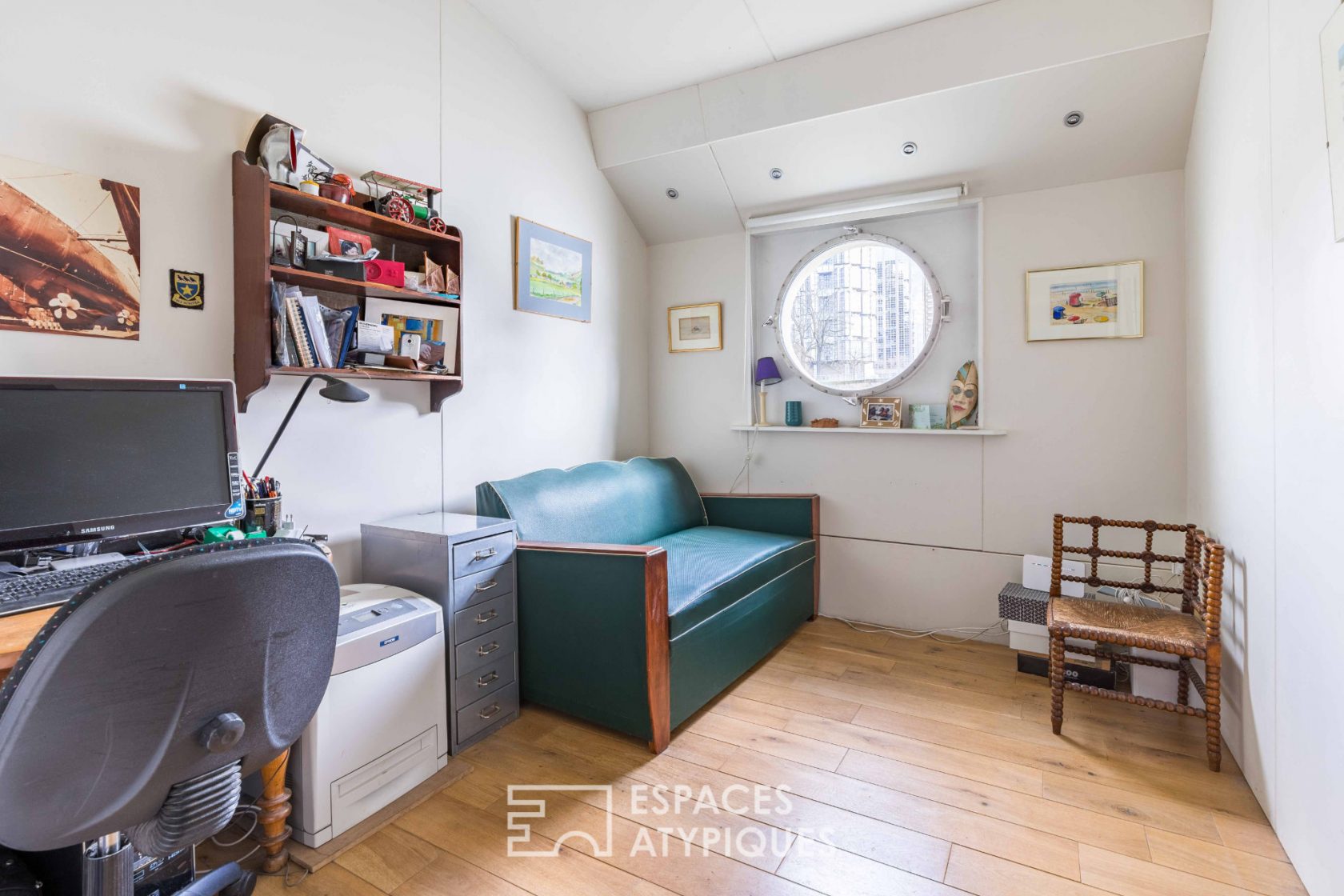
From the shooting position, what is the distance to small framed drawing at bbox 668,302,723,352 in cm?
403

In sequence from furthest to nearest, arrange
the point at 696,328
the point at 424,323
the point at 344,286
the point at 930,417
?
1. the point at 696,328
2. the point at 930,417
3. the point at 424,323
4. the point at 344,286

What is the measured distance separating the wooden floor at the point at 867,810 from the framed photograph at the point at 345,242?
182 cm

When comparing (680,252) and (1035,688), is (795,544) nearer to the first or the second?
(1035,688)

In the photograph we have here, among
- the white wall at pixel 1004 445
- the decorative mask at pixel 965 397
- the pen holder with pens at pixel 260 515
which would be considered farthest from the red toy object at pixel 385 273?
the decorative mask at pixel 965 397

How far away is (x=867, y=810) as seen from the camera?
1.98 metres

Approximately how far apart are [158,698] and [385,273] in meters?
1.70

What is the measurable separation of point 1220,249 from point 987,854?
2227mm

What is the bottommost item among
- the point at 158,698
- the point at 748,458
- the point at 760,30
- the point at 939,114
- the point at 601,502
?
the point at 158,698

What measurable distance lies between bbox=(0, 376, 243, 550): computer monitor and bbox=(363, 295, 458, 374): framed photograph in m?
0.68

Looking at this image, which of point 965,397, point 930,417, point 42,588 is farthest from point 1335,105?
point 42,588

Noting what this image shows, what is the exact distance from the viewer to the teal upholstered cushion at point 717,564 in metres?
2.49

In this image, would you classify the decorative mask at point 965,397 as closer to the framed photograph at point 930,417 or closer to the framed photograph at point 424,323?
the framed photograph at point 930,417

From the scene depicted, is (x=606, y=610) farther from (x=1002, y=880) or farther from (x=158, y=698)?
(x=158, y=698)

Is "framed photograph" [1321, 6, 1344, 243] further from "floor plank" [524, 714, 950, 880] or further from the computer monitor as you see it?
the computer monitor
